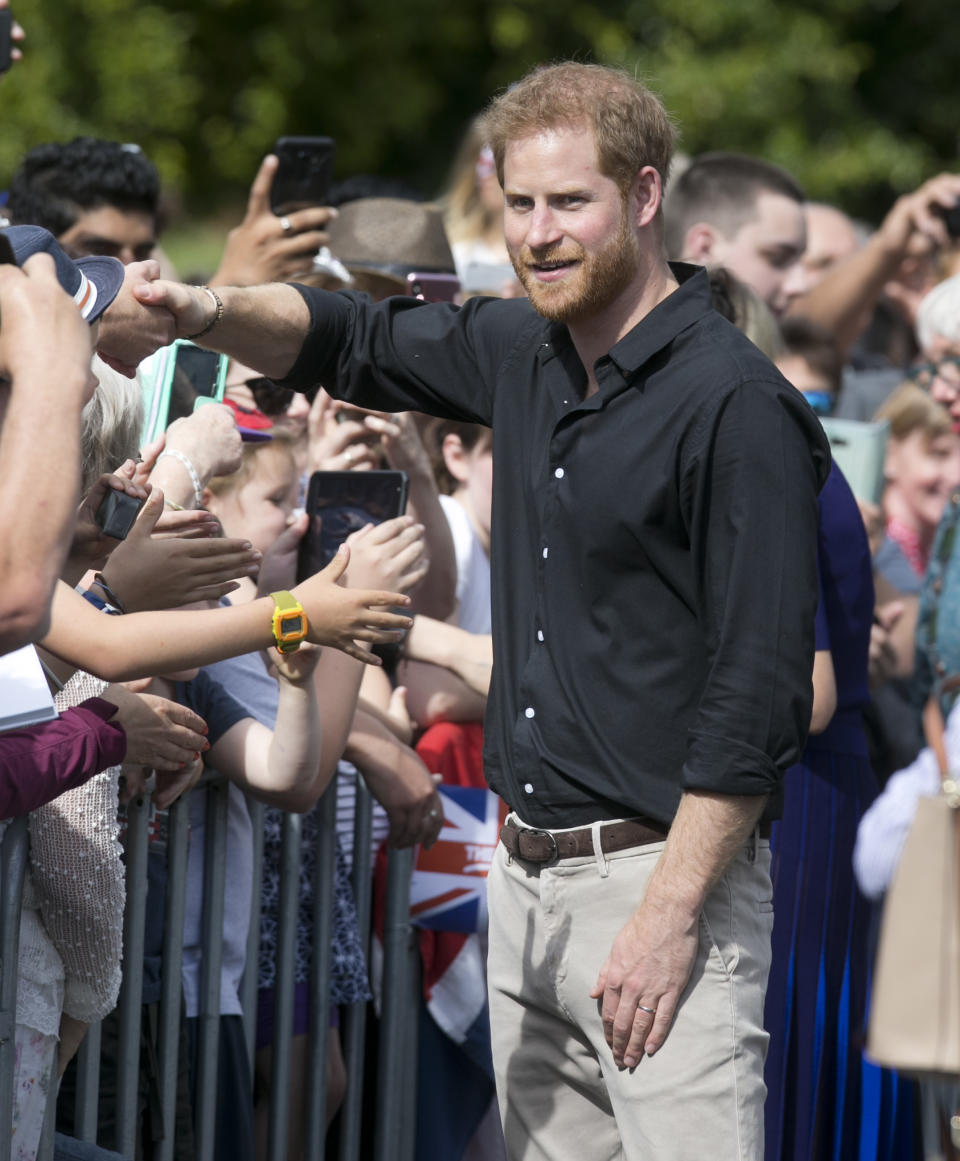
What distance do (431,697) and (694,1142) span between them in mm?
1707

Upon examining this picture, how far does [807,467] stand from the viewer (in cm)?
265

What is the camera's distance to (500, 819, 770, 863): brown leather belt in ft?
9.02

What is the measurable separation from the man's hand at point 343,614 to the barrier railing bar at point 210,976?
58cm

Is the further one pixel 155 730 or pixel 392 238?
pixel 392 238

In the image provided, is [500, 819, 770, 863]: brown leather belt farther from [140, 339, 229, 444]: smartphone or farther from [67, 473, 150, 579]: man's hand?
[140, 339, 229, 444]: smartphone

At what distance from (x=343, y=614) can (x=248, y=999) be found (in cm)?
99

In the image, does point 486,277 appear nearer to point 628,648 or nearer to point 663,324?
point 663,324

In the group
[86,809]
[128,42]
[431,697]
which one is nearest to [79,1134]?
[86,809]

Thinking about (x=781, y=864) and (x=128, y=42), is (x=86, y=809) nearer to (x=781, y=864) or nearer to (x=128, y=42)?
(x=781, y=864)

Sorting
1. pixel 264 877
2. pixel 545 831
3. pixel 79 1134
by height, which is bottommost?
pixel 79 1134

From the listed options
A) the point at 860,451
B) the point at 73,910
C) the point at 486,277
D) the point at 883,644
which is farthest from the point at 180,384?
the point at 883,644

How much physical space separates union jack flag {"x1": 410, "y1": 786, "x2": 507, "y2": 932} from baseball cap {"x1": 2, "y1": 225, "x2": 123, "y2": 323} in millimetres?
1959

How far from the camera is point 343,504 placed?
3.57 m

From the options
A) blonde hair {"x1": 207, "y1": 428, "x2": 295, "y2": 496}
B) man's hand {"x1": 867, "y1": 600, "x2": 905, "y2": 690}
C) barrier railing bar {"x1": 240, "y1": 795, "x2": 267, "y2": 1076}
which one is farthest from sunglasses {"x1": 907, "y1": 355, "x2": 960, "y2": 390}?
barrier railing bar {"x1": 240, "y1": 795, "x2": 267, "y2": 1076}
